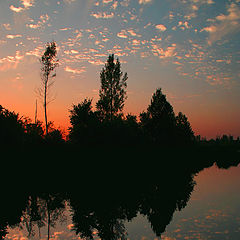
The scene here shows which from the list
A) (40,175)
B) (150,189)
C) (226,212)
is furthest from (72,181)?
(226,212)

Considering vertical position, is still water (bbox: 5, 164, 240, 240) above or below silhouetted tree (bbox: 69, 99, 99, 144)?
below

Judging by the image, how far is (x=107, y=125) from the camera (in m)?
37.7

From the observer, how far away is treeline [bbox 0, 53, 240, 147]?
30.7 metres

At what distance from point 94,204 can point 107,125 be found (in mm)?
21906

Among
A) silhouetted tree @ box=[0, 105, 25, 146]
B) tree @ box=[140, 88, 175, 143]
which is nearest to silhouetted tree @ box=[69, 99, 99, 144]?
silhouetted tree @ box=[0, 105, 25, 146]

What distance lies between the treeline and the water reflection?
7.78 m

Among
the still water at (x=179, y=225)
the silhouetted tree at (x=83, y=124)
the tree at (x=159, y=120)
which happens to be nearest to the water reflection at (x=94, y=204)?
the still water at (x=179, y=225)

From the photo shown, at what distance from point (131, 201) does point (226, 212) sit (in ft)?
20.8

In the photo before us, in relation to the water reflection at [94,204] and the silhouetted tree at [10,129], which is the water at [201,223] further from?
the silhouetted tree at [10,129]

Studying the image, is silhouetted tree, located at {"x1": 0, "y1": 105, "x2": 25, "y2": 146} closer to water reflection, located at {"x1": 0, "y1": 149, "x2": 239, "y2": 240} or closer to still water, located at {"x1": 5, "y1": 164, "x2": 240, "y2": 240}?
water reflection, located at {"x1": 0, "y1": 149, "x2": 239, "y2": 240}

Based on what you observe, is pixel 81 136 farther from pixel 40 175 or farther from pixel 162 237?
pixel 162 237

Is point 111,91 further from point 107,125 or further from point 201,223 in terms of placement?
point 201,223

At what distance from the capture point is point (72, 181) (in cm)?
2533

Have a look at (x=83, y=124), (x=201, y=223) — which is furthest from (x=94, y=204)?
(x=83, y=124)
